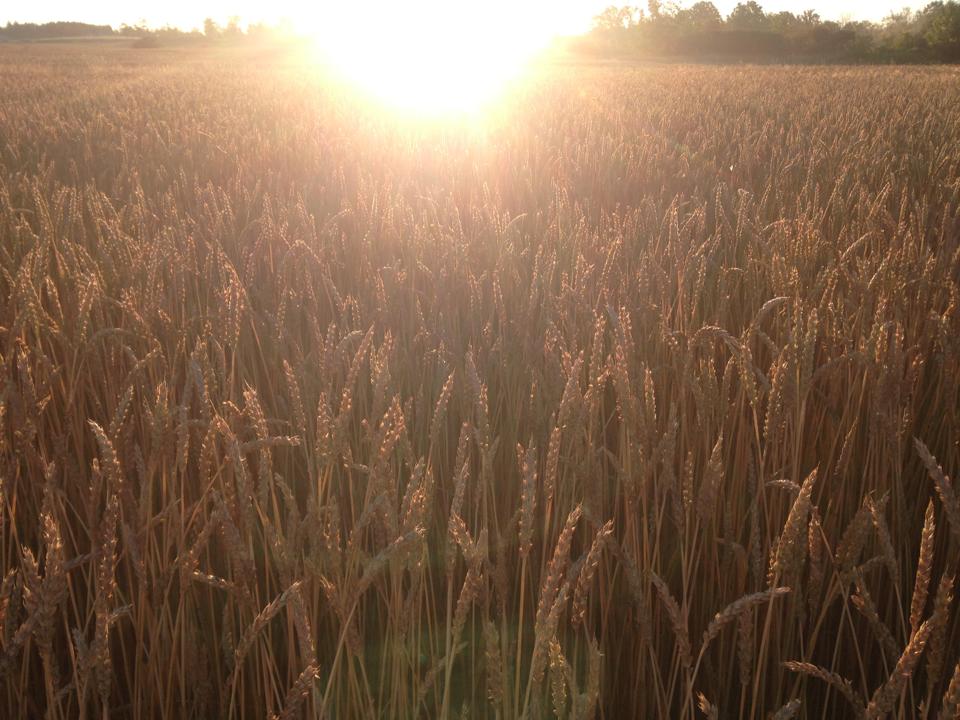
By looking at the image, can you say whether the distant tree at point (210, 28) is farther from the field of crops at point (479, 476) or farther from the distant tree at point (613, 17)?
the field of crops at point (479, 476)

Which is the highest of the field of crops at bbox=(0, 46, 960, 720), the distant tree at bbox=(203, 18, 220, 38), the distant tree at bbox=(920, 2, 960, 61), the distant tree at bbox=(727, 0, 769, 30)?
the distant tree at bbox=(203, 18, 220, 38)

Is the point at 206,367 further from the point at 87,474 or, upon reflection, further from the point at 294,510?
the point at 87,474

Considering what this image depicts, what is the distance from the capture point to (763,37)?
3550cm

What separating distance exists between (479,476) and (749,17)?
4515 cm

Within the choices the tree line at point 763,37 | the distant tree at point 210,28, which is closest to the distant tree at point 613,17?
the tree line at point 763,37

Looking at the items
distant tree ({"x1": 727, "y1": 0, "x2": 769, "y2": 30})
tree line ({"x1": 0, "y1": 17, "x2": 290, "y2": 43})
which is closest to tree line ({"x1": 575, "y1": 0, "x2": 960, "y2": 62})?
distant tree ({"x1": 727, "y1": 0, "x2": 769, "y2": 30})

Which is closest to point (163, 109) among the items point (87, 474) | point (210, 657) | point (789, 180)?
point (789, 180)

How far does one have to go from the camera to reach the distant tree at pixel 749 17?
39906 millimetres

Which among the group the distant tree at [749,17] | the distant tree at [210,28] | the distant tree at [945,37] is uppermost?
the distant tree at [210,28]

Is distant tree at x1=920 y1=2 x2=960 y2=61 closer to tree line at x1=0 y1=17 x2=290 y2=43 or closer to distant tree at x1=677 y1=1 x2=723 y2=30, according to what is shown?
distant tree at x1=677 y1=1 x2=723 y2=30

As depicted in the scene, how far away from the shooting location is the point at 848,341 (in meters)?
1.33

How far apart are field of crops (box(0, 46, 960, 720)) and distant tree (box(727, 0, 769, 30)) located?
42.1m

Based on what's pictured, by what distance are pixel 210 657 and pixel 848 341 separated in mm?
1122

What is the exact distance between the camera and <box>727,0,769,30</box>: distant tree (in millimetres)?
39906
